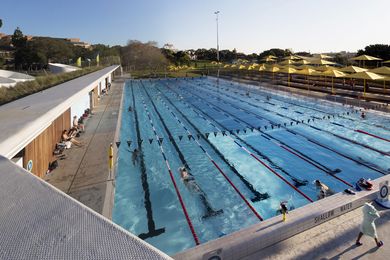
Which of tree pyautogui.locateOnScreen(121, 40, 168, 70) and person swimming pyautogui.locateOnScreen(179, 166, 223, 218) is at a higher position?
tree pyautogui.locateOnScreen(121, 40, 168, 70)

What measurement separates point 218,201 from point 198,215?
0.76m

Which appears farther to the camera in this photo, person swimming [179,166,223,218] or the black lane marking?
person swimming [179,166,223,218]

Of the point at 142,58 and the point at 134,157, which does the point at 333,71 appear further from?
the point at 142,58

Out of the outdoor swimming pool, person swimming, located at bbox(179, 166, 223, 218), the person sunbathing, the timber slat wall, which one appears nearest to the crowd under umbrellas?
the outdoor swimming pool

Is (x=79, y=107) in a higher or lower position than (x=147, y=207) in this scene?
higher

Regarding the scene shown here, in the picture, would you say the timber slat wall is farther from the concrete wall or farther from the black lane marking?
the black lane marking

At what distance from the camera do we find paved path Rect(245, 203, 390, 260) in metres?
4.14

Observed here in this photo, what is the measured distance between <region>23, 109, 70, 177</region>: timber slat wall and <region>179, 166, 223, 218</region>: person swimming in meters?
3.50

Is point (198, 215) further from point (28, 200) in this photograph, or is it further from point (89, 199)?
point (28, 200)

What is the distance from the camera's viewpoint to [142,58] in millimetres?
56094

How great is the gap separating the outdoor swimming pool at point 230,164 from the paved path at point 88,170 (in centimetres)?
72

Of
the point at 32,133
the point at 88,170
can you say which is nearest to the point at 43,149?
the point at 88,170

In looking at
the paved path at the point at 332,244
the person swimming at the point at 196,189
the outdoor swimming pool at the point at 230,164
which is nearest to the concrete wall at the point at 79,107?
the outdoor swimming pool at the point at 230,164

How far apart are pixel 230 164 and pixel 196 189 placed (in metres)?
1.96
